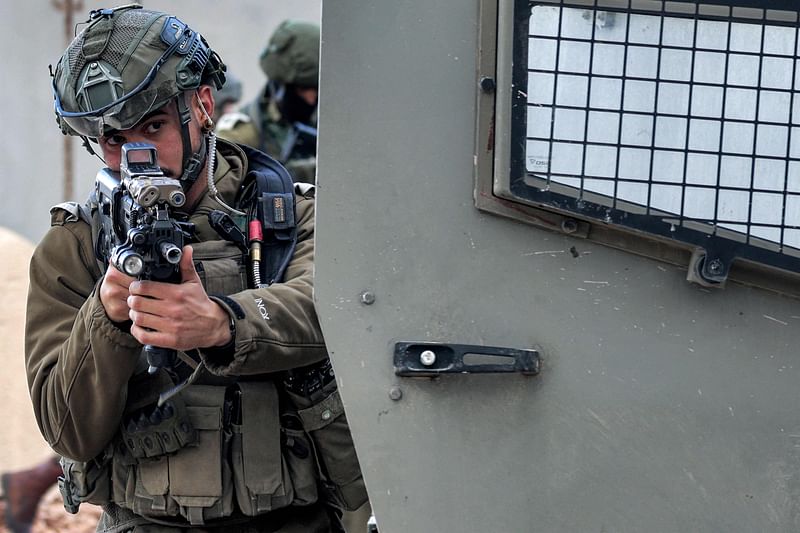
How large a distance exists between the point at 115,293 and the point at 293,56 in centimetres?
496

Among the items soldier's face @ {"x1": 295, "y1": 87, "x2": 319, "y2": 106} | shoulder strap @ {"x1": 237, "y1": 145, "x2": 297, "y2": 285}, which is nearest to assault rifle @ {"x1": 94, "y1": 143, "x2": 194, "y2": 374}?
shoulder strap @ {"x1": 237, "y1": 145, "x2": 297, "y2": 285}

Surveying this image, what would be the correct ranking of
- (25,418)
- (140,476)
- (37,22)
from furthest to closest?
(37,22)
(25,418)
(140,476)

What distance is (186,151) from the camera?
2521 millimetres

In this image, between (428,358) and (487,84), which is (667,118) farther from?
(428,358)

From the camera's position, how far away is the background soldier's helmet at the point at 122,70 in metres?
2.39

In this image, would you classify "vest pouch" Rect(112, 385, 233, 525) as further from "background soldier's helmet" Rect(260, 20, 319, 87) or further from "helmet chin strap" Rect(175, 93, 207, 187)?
"background soldier's helmet" Rect(260, 20, 319, 87)

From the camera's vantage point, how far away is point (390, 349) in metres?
1.77

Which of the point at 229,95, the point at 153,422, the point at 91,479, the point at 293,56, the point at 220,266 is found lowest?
the point at 91,479

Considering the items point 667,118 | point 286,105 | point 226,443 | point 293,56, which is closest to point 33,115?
point 286,105

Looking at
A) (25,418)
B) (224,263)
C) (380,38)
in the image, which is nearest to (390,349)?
(380,38)

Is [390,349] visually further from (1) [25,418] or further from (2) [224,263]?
(1) [25,418]

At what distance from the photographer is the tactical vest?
2.41 meters

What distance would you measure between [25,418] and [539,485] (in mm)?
4956

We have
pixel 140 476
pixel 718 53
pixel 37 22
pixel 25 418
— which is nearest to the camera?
pixel 718 53
